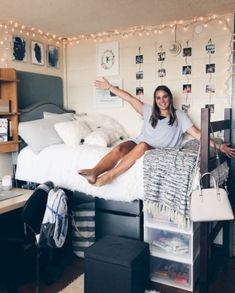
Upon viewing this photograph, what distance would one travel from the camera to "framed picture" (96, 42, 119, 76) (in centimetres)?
376

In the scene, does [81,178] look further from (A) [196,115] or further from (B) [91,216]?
(A) [196,115]

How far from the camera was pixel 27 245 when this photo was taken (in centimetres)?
210

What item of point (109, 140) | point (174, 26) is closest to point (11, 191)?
point (109, 140)

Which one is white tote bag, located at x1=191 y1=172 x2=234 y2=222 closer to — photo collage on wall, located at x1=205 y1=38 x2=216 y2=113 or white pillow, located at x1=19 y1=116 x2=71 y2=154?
photo collage on wall, located at x1=205 y1=38 x2=216 y2=113

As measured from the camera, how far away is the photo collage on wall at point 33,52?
342cm

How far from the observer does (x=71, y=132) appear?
3.15 meters

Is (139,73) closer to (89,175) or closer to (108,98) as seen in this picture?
(108,98)

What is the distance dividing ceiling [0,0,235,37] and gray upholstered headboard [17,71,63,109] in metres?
0.56

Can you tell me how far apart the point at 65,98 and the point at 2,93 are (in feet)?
3.43

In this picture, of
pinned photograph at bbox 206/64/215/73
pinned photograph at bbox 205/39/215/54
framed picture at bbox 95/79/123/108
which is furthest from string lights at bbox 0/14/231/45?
framed picture at bbox 95/79/123/108

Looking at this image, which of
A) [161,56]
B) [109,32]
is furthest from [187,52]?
[109,32]

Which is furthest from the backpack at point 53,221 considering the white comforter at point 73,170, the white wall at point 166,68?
the white wall at point 166,68

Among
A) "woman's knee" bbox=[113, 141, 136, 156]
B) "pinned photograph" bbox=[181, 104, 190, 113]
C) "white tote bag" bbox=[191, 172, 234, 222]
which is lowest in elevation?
"white tote bag" bbox=[191, 172, 234, 222]

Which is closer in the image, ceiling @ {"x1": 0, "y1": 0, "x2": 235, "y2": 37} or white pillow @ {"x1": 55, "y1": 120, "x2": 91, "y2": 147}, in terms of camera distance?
ceiling @ {"x1": 0, "y1": 0, "x2": 235, "y2": 37}
